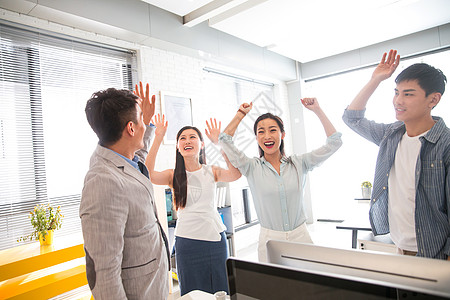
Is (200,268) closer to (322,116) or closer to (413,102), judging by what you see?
(322,116)

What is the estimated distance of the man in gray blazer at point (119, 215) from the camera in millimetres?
1030

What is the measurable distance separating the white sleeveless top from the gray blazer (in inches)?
27.8

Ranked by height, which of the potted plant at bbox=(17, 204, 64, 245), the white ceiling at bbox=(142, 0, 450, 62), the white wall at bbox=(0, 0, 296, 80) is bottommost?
the potted plant at bbox=(17, 204, 64, 245)

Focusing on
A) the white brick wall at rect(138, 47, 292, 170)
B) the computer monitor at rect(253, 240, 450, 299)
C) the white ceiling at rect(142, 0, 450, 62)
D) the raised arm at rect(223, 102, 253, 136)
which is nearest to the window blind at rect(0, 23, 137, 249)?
the white brick wall at rect(138, 47, 292, 170)

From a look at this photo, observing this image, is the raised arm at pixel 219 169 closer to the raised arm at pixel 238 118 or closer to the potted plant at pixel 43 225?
the raised arm at pixel 238 118

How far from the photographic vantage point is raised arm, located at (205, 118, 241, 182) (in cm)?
207

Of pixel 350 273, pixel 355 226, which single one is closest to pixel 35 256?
pixel 350 273

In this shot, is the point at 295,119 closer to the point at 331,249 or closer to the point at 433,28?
the point at 433,28

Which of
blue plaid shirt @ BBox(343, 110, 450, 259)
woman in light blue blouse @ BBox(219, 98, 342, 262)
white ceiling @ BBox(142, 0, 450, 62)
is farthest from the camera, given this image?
white ceiling @ BBox(142, 0, 450, 62)

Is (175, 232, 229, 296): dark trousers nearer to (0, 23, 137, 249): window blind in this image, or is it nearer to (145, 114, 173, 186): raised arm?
(145, 114, 173, 186): raised arm

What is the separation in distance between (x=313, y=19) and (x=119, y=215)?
367 cm

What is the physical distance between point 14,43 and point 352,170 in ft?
17.9

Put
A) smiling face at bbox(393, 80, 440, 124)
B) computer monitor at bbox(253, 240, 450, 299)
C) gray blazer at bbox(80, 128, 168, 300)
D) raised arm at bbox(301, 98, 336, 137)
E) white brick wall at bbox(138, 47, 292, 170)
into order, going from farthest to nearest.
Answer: white brick wall at bbox(138, 47, 292, 170) → raised arm at bbox(301, 98, 336, 137) → smiling face at bbox(393, 80, 440, 124) → gray blazer at bbox(80, 128, 168, 300) → computer monitor at bbox(253, 240, 450, 299)

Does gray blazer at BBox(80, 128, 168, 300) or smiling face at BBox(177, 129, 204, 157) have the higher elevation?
smiling face at BBox(177, 129, 204, 157)
